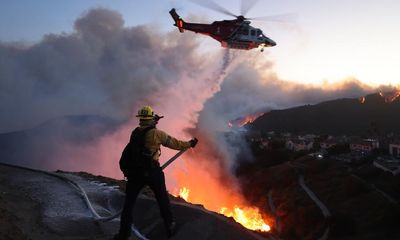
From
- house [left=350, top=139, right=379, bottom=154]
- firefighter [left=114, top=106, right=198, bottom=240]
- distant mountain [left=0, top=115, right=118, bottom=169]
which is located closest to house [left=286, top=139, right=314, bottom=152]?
house [left=350, top=139, right=379, bottom=154]

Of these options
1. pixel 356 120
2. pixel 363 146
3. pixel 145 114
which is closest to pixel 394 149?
pixel 363 146

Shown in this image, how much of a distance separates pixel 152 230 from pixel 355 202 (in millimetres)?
45270

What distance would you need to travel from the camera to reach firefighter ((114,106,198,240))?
22.9 feet

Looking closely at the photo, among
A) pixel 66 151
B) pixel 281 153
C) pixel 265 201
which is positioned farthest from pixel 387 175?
pixel 66 151

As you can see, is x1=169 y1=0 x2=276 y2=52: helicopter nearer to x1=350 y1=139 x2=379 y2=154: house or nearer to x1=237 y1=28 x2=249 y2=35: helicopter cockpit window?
x1=237 y1=28 x2=249 y2=35: helicopter cockpit window

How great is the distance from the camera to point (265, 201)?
59719mm

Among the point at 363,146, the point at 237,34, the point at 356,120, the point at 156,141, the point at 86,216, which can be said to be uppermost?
the point at 356,120

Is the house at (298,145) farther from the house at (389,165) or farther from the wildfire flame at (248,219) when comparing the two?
the wildfire flame at (248,219)

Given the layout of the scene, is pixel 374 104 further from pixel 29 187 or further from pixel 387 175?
pixel 29 187

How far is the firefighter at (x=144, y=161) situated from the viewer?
6980 millimetres

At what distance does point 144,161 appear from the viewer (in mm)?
6969

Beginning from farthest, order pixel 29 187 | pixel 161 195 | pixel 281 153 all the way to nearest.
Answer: pixel 281 153 → pixel 29 187 → pixel 161 195

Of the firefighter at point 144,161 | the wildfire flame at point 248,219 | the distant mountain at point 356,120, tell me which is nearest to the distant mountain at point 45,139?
the wildfire flame at point 248,219

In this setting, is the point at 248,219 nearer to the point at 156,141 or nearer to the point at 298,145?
the point at 156,141
